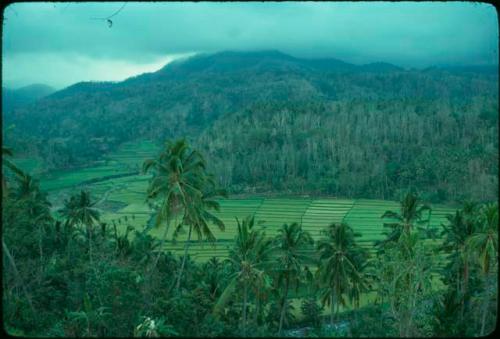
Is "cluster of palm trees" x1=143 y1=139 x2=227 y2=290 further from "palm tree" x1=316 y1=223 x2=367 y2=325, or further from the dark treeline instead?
"palm tree" x1=316 y1=223 x2=367 y2=325

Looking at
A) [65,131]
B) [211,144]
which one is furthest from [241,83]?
[65,131]

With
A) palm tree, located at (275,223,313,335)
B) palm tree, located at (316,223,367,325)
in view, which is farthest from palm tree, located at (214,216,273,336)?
palm tree, located at (316,223,367,325)

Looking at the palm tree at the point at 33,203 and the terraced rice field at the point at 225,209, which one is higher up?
→ the palm tree at the point at 33,203

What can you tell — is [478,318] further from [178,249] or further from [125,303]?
[178,249]

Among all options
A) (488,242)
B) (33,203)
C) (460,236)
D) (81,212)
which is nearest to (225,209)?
→ (81,212)

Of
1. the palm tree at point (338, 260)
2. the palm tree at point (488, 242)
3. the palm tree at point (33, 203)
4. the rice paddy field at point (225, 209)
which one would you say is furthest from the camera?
the rice paddy field at point (225, 209)

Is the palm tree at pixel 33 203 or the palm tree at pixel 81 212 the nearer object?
the palm tree at pixel 33 203

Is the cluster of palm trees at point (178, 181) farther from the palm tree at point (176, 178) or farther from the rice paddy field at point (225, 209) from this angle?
the rice paddy field at point (225, 209)

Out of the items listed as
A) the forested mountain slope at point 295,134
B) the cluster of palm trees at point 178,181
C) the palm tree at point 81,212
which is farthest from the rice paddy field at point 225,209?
the cluster of palm trees at point 178,181
